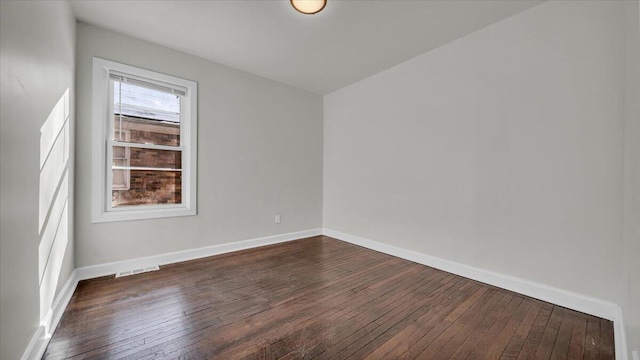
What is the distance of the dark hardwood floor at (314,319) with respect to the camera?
1.61 metres

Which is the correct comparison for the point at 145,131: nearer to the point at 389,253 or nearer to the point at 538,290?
the point at 389,253

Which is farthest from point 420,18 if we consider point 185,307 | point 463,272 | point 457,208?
point 185,307

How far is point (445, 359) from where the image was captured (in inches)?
60.8

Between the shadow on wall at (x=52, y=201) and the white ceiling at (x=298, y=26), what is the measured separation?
110 cm

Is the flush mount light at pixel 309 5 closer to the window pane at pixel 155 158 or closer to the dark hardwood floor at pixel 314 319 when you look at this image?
the window pane at pixel 155 158

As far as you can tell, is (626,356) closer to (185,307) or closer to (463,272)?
(463,272)

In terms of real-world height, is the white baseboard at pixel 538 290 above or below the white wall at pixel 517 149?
below

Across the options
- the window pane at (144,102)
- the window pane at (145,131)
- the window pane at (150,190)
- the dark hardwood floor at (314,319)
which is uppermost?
the window pane at (144,102)

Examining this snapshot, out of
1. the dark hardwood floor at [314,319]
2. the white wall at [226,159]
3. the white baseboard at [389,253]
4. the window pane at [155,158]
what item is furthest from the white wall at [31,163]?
the window pane at [155,158]

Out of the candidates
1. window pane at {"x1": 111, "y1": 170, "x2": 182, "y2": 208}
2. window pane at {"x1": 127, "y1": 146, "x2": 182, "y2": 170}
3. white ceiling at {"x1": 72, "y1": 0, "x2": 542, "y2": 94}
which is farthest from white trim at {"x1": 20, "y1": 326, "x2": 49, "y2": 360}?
white ceiling at {"x1": 72, "y1": 0, "x2": 542, "y2": 94}

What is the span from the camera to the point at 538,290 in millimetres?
2314

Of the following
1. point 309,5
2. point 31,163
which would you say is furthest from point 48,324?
point 309,5

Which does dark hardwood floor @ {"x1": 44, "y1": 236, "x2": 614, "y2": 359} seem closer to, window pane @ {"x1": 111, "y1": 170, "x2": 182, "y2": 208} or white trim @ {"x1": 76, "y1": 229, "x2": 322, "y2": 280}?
white trim @ {"x1": 76, "y1": 229, "x2": 322, "y2": 280}

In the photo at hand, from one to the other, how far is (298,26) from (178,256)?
121 inches
